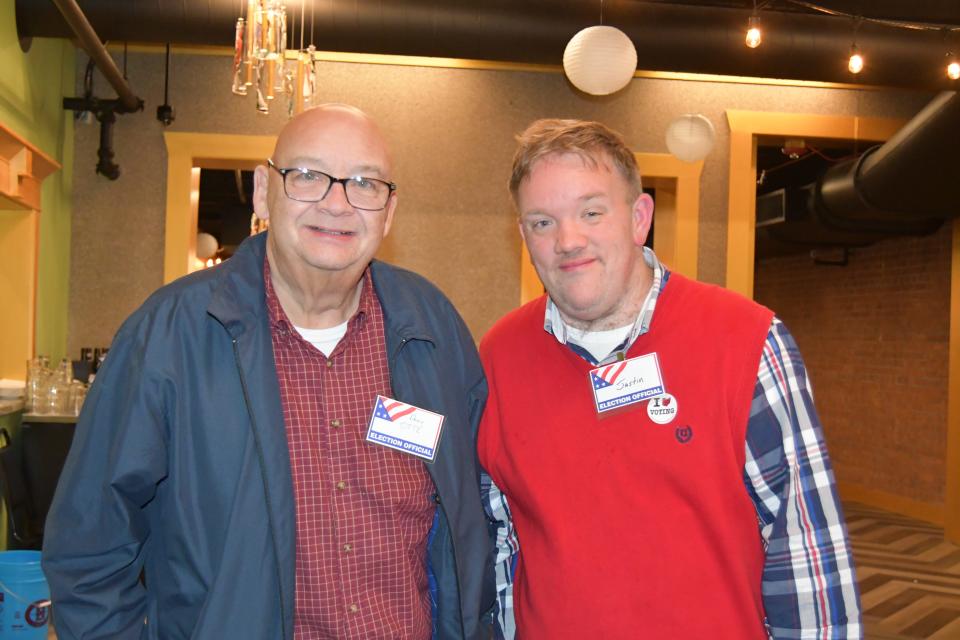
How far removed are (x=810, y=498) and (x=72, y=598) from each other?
1.28m

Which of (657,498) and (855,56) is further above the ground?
(855,56)

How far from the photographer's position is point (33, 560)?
369 centimetres

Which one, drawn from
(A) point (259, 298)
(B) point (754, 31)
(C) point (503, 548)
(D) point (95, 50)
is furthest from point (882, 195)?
(A) point (259, 298)

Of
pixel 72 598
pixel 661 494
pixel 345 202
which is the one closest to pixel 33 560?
pixel 72 598

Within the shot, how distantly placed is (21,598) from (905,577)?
5948 mm

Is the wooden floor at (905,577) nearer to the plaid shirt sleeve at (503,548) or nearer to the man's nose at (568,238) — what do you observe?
the plaid shirt sleeve at (503,548)

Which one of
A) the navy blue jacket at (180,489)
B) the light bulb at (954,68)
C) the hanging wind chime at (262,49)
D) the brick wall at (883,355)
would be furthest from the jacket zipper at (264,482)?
the brick wall at (883,355)

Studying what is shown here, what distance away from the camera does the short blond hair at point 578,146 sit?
64.6 inches

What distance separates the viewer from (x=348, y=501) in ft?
4.90

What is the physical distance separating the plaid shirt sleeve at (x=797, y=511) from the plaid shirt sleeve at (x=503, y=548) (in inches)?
20.6

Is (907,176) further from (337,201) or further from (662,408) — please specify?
(337,201)

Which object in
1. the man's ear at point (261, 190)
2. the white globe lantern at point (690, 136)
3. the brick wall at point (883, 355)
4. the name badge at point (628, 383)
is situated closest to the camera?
the name badge at point (628, 383)

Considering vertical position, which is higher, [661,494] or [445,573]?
[661,494]

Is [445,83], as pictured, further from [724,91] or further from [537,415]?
[537,415]
